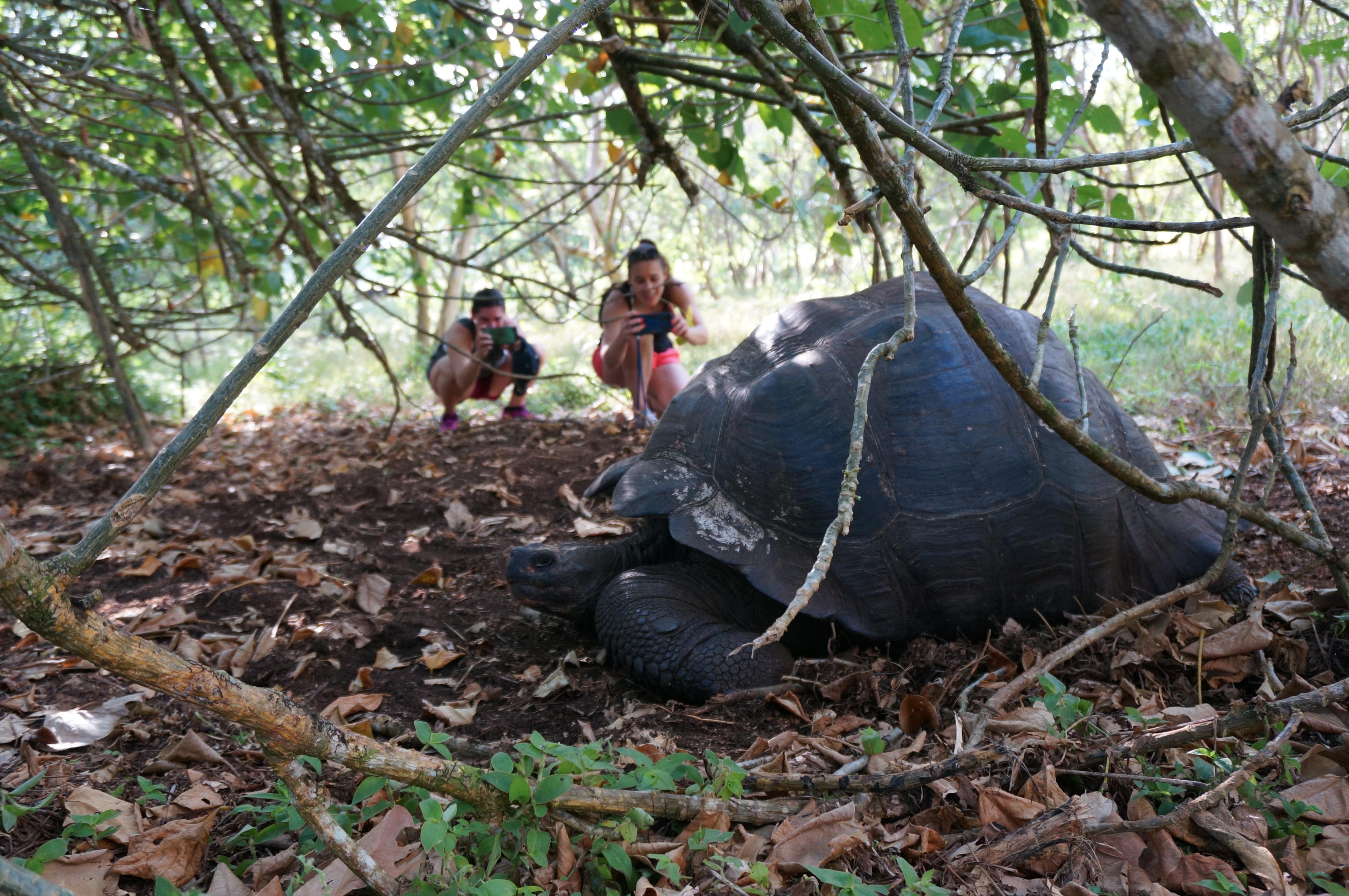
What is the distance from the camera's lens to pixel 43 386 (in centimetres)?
665

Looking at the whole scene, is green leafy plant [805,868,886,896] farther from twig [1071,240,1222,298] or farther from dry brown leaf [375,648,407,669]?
dry brown leaf [375,648,407,669]

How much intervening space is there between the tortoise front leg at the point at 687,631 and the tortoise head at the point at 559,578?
82 mm

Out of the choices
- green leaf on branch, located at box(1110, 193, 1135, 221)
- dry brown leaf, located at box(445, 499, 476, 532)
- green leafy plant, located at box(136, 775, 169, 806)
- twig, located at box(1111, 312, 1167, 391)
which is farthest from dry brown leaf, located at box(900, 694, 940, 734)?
dry brown leaf, located at box(445, 499, 476, 532)

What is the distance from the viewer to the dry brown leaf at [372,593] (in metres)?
2.95

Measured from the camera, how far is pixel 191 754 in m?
1.89

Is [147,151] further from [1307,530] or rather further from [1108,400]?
[1307,530]

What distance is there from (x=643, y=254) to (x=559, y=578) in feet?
9.11

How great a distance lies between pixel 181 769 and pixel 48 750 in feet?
1.19

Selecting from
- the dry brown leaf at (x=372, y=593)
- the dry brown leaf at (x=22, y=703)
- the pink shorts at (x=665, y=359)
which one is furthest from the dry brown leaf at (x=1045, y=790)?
the pink shorts at (x=665, y=359)

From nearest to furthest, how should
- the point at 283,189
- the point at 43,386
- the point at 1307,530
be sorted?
1. the point at 1307,530
2. the point at 283,189
3. the point at 43,386

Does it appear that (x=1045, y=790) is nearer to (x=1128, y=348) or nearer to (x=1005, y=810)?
(x=1005, y=810)

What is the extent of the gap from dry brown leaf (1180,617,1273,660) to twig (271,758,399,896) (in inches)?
73.9

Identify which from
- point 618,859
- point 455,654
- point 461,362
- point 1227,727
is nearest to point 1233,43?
point 1227,727

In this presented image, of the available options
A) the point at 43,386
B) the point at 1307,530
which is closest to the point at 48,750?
the point at 1307,530
